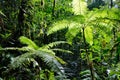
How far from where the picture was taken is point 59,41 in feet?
24.0

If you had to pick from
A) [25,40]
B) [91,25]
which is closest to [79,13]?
[91,25]

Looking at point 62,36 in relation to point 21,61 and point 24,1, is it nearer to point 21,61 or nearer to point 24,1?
point 24,1

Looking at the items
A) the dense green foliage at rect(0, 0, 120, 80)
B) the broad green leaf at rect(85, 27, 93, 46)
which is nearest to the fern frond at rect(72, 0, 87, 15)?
the dense green foliage at rect(0, 0, 120, 80)

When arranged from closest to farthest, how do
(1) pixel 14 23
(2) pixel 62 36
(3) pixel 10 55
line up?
(3) pixel 10 55 → (1) pixel 14 23 → (2) pixel 62 36

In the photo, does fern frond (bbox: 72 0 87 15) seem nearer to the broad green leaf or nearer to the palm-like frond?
the broad green leaf

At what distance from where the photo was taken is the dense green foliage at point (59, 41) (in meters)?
4.54

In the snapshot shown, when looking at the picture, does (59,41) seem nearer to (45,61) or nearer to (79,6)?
(45,61)

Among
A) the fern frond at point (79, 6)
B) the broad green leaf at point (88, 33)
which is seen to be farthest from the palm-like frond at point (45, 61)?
the fern frond at point (79, 6)

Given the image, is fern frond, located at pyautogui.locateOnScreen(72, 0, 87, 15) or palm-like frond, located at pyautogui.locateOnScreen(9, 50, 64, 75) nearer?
fern frond, located at pyautogui.locateOnScreen(72, 0, 87, 15)

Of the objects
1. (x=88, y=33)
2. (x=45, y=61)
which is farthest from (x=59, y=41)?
(x=88, y=33)

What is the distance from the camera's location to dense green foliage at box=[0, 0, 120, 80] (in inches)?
179

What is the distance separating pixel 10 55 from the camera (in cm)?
852

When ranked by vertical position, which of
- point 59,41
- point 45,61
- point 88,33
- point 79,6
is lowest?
point 45,61

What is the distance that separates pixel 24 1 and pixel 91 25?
17.9ft
